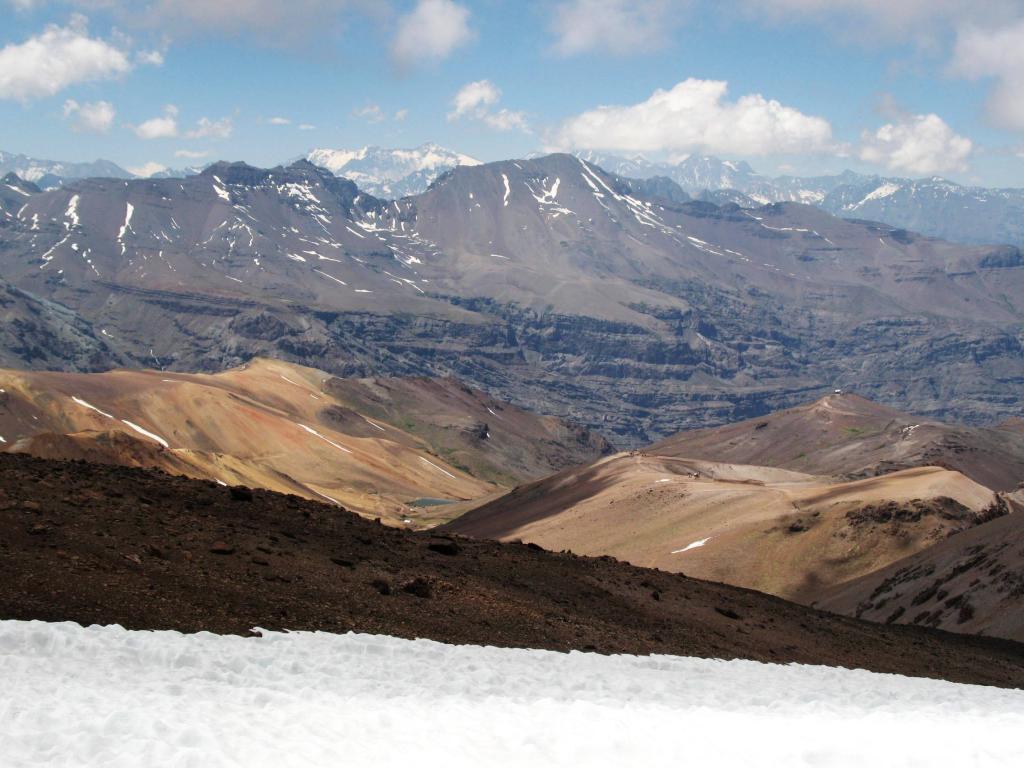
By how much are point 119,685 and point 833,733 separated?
9887 mm

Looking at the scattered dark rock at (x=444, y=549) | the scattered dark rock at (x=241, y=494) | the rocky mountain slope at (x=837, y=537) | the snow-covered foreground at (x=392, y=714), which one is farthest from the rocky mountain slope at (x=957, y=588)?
the scattered dark rock at (x=241, y=494)

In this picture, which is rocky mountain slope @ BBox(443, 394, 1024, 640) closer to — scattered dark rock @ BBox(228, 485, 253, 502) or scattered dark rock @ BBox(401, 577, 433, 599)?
scattered dark rock @ BBox(401, 577, 433, 599)

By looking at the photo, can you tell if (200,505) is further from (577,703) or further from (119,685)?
(577,703)

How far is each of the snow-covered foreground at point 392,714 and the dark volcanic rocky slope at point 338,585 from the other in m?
1.77

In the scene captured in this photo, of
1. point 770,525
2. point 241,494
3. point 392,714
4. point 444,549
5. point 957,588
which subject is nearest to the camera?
point 392,714

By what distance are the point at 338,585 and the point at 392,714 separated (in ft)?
30.5

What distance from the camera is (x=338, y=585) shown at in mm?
23938

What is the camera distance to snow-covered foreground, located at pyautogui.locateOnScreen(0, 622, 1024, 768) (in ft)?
42.1

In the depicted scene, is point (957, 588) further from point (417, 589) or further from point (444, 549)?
point (417, 589)

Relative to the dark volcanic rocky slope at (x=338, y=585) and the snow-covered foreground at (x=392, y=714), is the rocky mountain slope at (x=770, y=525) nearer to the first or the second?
the dark volcanic rocky slope at (x=338, y=585)

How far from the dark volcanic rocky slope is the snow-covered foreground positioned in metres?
1.77

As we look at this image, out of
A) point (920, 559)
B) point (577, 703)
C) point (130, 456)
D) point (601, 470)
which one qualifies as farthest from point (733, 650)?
point (601, 470)

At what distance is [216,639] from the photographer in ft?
61.3

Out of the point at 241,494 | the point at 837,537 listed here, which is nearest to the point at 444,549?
the point at 241,494
